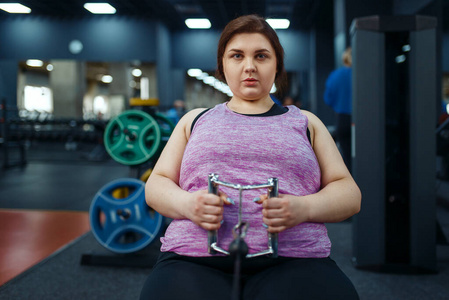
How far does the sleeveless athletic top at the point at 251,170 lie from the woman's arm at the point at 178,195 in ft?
0.12

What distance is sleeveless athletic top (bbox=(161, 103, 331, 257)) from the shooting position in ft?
2.86

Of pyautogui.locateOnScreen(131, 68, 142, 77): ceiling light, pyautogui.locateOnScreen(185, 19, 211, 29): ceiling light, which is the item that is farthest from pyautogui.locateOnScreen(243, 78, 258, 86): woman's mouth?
pyautogui.locateOnScreen(131, 68, 142, 77): ceiling light

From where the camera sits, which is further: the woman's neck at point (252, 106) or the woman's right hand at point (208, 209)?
the woman's neck at point (252, 106)

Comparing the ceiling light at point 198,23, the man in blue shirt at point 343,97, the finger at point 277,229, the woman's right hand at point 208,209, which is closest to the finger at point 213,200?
the woman's right hand at point 208,209

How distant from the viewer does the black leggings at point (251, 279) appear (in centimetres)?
79

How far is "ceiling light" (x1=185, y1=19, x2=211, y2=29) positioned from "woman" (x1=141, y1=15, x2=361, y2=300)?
9208mm

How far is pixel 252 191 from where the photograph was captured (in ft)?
2.89

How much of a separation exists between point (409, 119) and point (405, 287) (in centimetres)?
83

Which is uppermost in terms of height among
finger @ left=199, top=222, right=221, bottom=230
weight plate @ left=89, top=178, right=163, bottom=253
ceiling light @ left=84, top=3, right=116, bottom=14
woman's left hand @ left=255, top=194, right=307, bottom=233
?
ceiling light @ left=84, top=3, right=116, bottom=14

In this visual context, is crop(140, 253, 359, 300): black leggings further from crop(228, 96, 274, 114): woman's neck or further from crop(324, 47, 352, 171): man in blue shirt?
crop(324, 47, 352, 171): man in blue shirt

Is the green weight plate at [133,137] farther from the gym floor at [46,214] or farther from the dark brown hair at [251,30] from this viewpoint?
the dark brown hair at [251,30]

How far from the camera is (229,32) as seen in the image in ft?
3.29

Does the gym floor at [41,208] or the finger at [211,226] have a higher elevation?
the finger at [211,226]

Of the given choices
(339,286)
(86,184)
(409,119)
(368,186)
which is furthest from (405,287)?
(86,184)
